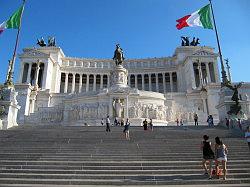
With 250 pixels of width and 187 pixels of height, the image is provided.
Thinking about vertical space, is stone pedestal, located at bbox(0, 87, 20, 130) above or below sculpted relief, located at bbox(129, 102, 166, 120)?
below

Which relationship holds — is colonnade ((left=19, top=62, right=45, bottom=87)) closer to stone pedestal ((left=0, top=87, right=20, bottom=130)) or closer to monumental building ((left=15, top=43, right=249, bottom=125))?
monumental building ((left=15, top=43, right=249, bottom=125))

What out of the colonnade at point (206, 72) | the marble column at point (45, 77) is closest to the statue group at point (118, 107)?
the marble column at point (45, 77)

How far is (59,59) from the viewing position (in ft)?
238

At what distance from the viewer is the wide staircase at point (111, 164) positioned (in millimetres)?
8242

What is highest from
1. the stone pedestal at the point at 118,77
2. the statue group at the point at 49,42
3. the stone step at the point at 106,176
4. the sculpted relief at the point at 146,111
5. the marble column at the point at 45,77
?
the statue group at the point at 49,42

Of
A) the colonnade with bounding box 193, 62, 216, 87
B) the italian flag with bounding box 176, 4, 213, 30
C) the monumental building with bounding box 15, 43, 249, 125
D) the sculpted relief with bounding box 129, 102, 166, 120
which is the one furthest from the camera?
the colonnade with bounding box 193, 62, 216, 87

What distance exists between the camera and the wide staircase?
8.24 m

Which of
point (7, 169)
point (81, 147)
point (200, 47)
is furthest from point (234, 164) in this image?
point (200, 47)

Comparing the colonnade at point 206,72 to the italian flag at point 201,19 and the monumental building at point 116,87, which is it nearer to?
the monumental building at point 116,87

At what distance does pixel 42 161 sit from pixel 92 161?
2.15 meters

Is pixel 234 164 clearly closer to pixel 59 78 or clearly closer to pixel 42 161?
pixel 42 161

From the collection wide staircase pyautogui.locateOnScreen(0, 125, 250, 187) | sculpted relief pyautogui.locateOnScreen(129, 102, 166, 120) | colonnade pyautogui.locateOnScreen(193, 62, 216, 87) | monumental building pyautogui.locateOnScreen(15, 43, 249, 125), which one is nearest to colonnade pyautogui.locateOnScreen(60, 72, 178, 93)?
monumental building pyautogui.locateOnScreen(15, 43, 249, 125)

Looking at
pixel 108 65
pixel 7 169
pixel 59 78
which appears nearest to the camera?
pixel 7 169

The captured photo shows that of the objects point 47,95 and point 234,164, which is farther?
point 47,95
